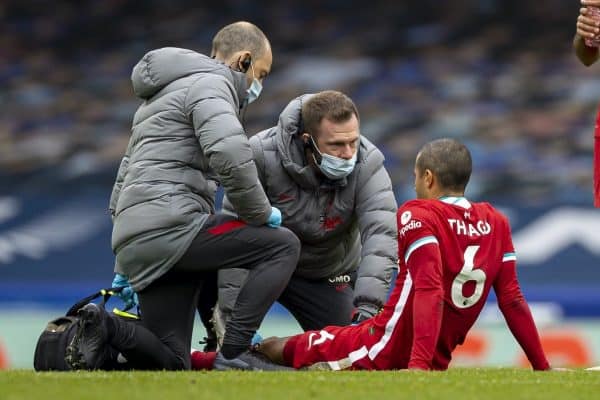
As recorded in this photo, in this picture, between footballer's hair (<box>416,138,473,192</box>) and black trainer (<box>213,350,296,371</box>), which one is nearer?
footballer's hair (<box>416,138,473,192</box>)

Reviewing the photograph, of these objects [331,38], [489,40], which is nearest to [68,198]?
[331,38]

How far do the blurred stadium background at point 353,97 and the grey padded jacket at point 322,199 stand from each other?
20.1 feet

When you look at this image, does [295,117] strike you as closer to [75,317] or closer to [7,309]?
[75,317]

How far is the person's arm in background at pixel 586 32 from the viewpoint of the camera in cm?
566

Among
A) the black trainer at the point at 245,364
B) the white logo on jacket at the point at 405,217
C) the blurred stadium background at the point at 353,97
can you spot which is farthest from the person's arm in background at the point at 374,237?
the blurred stadium background at the point at 353,97

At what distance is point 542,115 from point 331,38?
7.86 ft

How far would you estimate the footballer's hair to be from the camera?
527 centimetres

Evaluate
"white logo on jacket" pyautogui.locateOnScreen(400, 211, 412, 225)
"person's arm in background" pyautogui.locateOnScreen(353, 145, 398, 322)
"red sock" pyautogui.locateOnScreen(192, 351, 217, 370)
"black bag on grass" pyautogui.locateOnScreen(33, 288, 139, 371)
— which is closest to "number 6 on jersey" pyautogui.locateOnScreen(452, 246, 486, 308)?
"white logo on jacket" pyautogui.locateOnScreen(400, 211, 412, 225)

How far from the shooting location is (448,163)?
5.27m

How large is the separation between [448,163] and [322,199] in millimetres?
1077

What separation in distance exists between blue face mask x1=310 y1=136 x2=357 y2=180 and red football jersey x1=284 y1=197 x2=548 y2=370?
0.72 metres

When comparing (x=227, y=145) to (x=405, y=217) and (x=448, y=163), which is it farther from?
(x=448, y=163)

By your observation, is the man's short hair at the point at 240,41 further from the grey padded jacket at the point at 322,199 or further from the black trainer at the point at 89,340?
the black trainer at the point at 89,340

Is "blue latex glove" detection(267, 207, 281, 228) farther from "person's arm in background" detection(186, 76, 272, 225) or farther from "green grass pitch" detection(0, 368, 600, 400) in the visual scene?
"green grass pitch" detection(0, 368, 600, 400)
